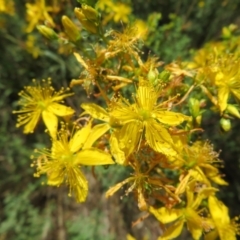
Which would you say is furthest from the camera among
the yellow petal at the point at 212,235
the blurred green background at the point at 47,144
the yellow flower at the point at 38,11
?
the blurred green background at the point at 47,144

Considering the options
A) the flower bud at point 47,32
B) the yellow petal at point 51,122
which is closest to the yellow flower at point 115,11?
the flower bud at point 47,32

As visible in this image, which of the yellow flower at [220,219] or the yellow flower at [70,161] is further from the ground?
the yellow flower at [70,161]

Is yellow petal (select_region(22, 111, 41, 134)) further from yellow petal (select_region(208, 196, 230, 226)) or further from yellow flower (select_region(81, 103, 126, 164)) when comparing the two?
yellow petal (select_region(208, 196, 230, 226))

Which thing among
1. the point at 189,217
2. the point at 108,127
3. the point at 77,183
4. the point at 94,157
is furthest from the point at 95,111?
the point at 189,217

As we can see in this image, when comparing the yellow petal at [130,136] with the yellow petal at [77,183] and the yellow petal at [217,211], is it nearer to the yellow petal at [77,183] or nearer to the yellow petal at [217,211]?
the yellow petal at [77,183]

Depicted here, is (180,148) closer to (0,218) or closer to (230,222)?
(230,222)

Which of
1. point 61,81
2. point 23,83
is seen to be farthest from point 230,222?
point 23,83
